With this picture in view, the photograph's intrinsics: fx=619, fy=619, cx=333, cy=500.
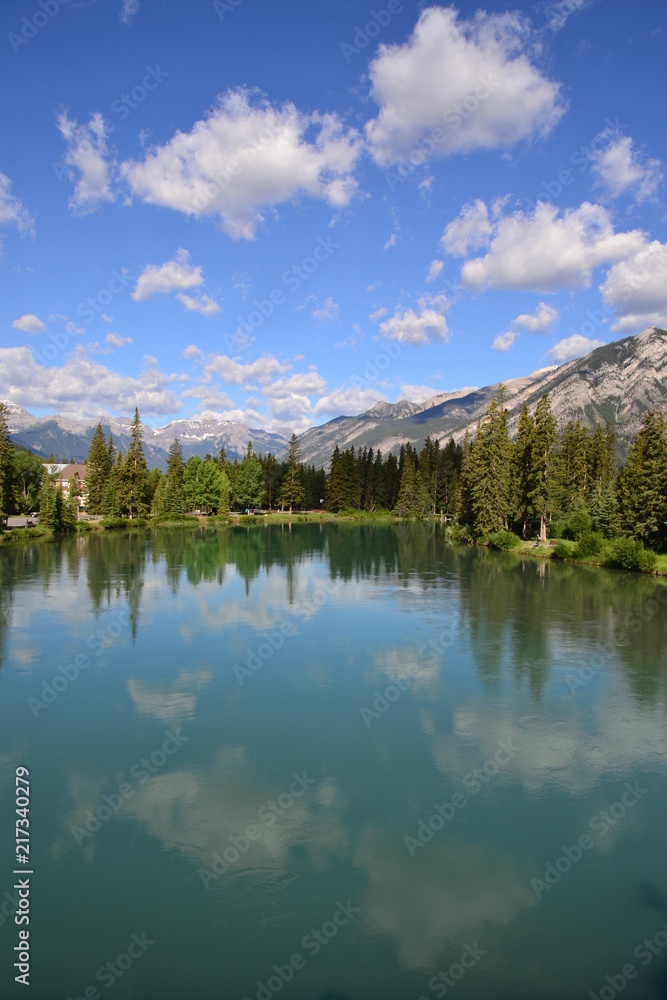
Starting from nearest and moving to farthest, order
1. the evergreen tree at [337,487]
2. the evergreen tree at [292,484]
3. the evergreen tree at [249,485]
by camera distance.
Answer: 1. the evergreen tree at [249,485]
2. the evergreen tree at [292,484]
3. the evergreen tree at [337,487]

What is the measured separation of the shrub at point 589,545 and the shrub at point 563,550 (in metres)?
0.54

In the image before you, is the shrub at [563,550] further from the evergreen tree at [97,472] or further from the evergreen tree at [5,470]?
the evergreen tree at [97,472]

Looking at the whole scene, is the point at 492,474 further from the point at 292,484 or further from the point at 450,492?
the point at 292,484

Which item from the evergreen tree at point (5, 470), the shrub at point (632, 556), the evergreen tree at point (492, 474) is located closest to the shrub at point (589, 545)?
the shrub at point (632, 556)

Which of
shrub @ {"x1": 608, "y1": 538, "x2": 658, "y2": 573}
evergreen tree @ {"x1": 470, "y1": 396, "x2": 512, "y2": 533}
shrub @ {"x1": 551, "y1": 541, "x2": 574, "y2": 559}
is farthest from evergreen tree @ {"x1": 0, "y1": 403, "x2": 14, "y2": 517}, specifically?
shrub @ {"x1": 608, "y1": 538, "x2": 658, "y2": 573}

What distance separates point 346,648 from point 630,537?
33219 mm

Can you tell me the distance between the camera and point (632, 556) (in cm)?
4609

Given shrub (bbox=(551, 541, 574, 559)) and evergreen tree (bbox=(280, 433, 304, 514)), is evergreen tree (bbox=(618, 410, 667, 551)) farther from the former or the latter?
evergreen tree (bbox=(280, 433, 304, 514))

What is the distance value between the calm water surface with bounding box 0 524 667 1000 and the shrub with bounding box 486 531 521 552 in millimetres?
35075

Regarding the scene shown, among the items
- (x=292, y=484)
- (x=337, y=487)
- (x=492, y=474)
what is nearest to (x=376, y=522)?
(x=337, y=487)

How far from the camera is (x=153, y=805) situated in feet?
40.1

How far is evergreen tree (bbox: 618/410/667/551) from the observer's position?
45438 millimetres

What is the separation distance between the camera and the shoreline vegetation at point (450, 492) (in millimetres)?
50406

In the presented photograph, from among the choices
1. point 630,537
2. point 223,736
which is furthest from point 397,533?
point 223,736
